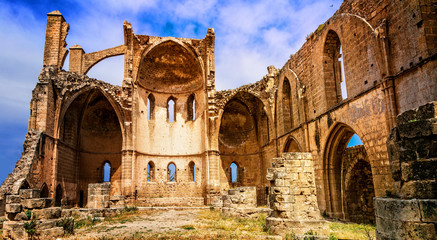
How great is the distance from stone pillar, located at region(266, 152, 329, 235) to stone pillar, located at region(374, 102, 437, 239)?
3610 millimetres

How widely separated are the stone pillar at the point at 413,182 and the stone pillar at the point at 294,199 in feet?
11.8

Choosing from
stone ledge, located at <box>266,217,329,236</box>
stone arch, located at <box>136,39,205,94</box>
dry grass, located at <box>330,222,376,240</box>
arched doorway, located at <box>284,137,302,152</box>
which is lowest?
dry grass, located at <box>330,222,376,240</box>

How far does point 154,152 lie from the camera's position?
2108 cm

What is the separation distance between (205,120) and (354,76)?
10.7 meters

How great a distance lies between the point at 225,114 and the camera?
2355cm

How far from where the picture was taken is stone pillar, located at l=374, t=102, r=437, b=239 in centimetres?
308

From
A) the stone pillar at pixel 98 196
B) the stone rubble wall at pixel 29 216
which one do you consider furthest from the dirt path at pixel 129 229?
the stone pillar at pixel 98 196

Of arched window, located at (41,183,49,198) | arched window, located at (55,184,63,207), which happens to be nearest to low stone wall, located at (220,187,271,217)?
arched window, located at (41,183,49,198)

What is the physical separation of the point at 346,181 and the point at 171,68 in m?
14.1

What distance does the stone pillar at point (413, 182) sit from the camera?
3076mm

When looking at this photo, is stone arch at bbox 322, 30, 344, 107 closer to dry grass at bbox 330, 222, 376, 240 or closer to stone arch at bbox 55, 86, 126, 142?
dry grass at bbox 330, 222, 376, 240

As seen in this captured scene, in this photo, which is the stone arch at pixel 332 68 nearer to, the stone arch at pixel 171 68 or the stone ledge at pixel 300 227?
the stone ledge at pixel 300 227

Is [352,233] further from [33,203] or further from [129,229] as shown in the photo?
[33,203]

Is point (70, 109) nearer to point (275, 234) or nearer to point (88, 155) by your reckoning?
point (88, 155)
